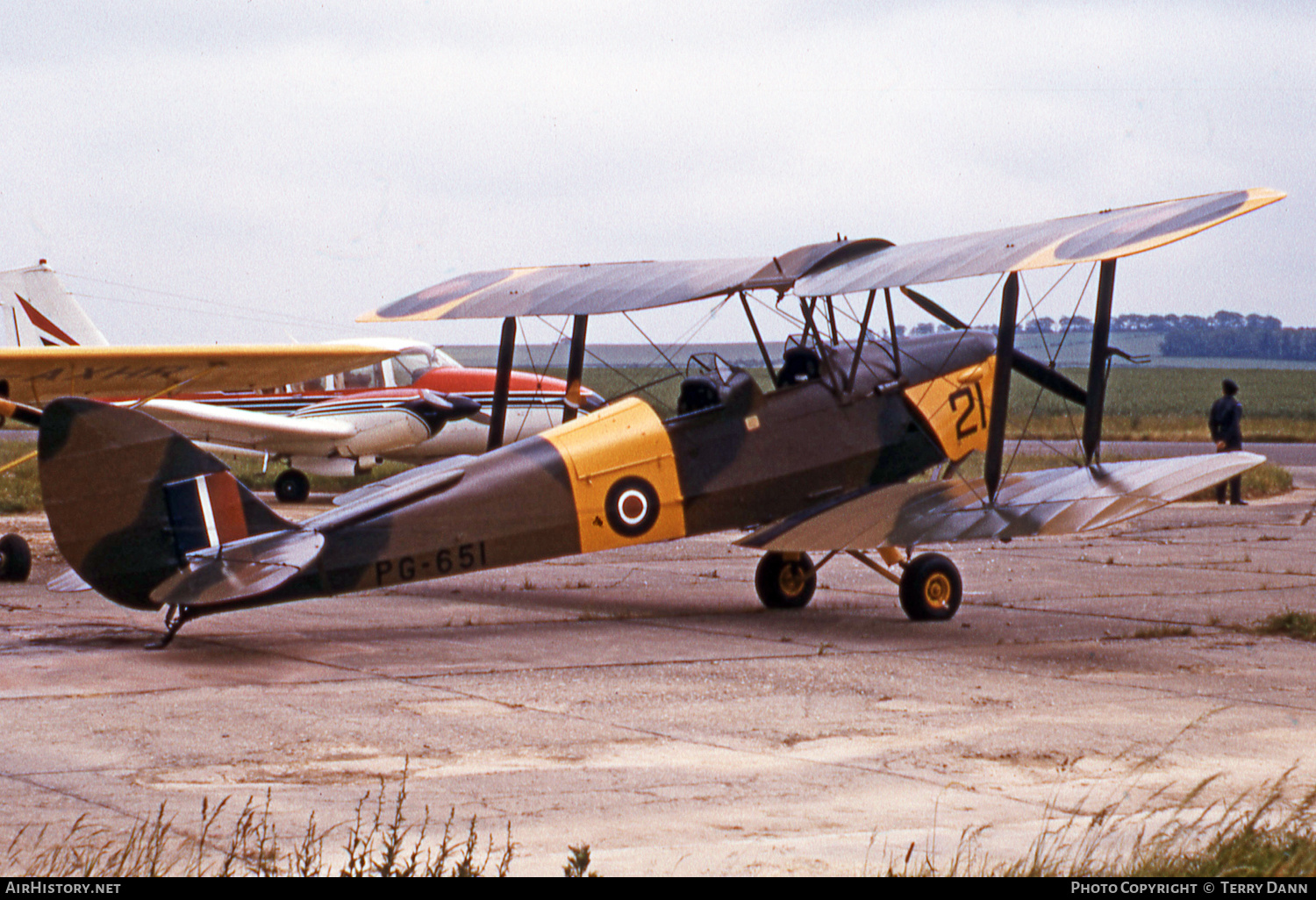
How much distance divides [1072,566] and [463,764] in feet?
34.2

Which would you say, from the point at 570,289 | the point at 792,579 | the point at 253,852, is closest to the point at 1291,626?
the point at 792,579

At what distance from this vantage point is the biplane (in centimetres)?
918

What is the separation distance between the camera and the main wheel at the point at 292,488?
82.6 ft

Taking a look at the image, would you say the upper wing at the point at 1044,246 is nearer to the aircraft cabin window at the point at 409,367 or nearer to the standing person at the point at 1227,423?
the standing person at the point at 1227,423

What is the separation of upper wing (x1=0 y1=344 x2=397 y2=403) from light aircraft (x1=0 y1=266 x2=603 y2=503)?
967 cm

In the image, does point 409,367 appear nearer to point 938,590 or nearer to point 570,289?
point 570,289

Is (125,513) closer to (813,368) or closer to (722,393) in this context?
(722,393)

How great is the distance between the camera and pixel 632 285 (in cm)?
1283

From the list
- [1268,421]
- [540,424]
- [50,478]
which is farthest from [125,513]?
[1268,421]

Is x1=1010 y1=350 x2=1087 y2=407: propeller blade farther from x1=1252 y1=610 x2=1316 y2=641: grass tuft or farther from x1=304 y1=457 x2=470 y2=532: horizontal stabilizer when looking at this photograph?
x1=304 y1=457 x2=470 y2=532: horizontal stabilizer

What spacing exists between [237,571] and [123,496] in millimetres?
816

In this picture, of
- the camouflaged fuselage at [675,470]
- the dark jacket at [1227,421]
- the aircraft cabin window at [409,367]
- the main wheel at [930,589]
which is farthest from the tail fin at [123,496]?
the dark jacket at [1227,421]

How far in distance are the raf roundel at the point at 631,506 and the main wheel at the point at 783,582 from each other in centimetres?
164
